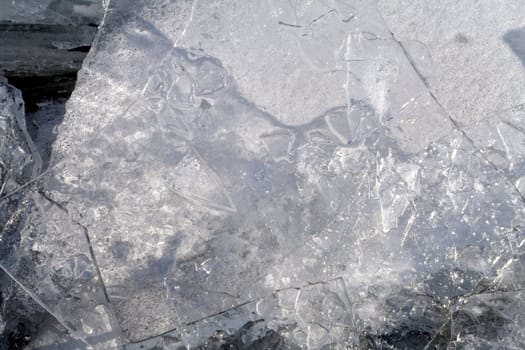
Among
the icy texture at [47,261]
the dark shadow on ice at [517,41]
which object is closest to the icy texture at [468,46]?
the dark shadow on ice at [517,41]

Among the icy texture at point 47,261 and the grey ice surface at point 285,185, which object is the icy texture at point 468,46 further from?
the icy texture at point 47,261

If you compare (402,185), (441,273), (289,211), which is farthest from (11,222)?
(441,273)

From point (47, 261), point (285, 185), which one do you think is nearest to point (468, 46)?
point (285, 185)

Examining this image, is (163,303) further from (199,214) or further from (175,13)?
(175,13)

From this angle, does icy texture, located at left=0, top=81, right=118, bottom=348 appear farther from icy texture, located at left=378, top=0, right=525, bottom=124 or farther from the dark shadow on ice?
the dark shadow on ice

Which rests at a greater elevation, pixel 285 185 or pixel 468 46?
pixel 468 46

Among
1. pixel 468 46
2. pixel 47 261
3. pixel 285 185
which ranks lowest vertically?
pixel 47 261

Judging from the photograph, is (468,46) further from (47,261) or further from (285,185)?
(47,261)

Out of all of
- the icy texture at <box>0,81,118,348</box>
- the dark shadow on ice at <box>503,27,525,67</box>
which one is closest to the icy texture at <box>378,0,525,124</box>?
the dark shadow on ice at <box>503,27,525,67</box>

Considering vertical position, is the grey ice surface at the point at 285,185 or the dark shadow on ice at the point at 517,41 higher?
the dark shadow on ice at the point at 517,41
